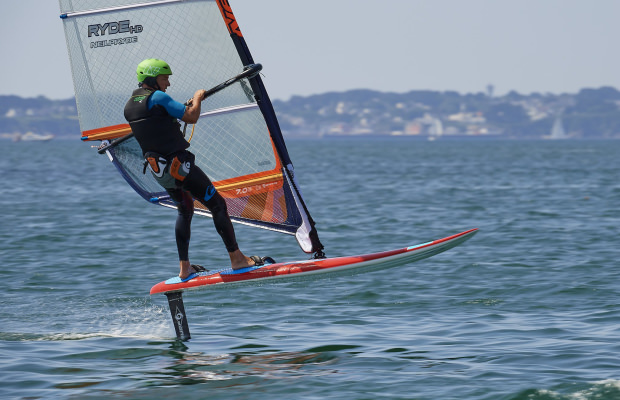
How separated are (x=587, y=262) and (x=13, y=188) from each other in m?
25.8

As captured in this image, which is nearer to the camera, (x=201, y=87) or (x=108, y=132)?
(x=201, y=87)

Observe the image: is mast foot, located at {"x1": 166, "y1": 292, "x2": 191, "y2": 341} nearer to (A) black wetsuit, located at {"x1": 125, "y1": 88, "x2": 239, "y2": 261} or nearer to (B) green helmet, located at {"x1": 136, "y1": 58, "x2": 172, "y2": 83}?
(A) black wetsuit, located at {"x1": 125, "y1": 88, "x2": 239, "y2": 261}

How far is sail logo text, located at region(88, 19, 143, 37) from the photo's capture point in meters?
9.53

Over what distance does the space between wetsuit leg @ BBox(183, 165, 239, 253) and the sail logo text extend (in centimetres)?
176

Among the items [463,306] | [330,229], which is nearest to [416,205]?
[330,229]

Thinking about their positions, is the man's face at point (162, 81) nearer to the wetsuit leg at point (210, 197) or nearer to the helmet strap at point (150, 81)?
the helmet strap at point (150, 81)

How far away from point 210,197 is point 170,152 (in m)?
0.63

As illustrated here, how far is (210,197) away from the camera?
29.4 feet

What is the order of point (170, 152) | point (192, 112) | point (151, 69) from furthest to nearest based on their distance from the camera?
point (170, 152) < point (151, 69) < point (192, 112)

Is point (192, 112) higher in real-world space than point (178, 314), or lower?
higher

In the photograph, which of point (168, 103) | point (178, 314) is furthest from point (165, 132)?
point (178, 314)

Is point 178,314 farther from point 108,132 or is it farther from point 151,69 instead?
point 151,69

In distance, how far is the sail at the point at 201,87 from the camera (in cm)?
946

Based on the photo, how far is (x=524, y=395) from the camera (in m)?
7.36
